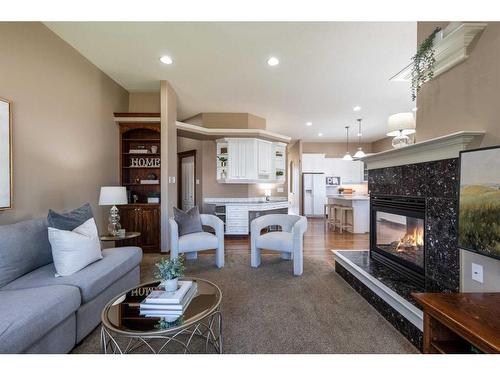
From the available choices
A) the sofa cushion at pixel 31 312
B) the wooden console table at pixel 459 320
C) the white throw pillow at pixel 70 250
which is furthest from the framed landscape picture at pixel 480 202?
the white throw pillow at pixel 70 250

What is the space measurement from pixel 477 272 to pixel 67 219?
10.7ft

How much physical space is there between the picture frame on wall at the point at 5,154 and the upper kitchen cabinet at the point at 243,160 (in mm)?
3702

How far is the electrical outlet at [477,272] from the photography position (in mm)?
1460

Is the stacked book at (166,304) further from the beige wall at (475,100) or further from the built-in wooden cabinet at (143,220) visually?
the built-in wooden cabinet at (143,220)

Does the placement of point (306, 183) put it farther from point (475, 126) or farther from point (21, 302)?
point (21, 302)

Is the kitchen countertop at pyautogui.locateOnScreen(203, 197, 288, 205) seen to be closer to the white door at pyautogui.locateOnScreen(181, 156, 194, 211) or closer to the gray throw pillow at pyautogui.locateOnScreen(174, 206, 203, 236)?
the white door at pyautogui.locateOnScreen(181, 156, 194, 211)

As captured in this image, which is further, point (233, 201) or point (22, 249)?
point (233, 201)

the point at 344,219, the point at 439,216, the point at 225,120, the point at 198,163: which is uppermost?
the point at 225,120

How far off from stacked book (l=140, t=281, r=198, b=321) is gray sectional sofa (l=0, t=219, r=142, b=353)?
21.4 inches

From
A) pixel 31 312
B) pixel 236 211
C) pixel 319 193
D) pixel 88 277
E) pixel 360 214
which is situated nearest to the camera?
pixel 31 312

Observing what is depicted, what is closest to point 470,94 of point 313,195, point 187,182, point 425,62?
point 425,62

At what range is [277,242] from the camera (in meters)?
3.17

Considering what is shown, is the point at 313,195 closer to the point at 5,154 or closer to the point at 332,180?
the point at 332,180

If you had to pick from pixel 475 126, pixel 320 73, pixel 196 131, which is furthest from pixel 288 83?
pixel 475 126
